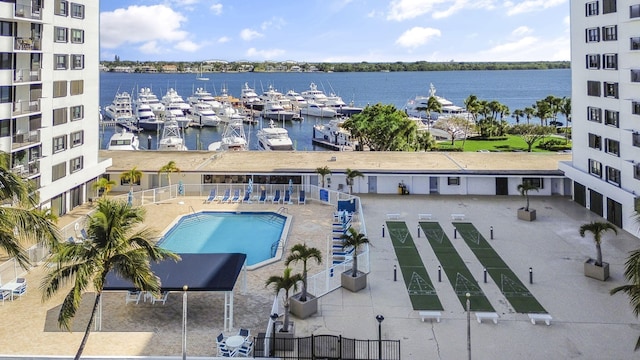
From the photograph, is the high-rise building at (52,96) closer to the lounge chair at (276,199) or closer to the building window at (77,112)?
the building window at (77,112)

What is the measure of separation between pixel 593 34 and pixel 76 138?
3476 centimetres

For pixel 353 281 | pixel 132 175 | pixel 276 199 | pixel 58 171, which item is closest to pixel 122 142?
pixel 132 175

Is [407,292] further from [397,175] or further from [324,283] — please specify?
[397,175]

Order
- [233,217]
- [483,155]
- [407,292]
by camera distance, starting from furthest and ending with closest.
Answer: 1. [483,155]
2. [233,217]
3. [407,292]

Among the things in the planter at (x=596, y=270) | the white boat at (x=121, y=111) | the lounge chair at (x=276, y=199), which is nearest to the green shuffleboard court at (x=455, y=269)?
the planter at (x=596, y=270)

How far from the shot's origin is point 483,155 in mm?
42500

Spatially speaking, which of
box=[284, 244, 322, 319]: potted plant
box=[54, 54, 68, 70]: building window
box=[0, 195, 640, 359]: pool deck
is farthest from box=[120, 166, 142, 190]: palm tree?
box=[284, 244, 322, 319]: potted plant

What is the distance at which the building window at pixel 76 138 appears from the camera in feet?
105

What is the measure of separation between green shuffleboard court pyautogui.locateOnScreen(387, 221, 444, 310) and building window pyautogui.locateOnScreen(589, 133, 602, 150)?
13.6 metres

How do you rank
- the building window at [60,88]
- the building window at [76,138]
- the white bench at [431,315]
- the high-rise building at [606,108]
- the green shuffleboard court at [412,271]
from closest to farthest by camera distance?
the white bench at [431,315] → the green shuffleboard court at [412,271] → the high-rise building at [606,108] → the building window at [60,88] → the building window at [76,138]

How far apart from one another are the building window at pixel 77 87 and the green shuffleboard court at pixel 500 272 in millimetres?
26385

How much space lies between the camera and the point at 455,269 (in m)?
21.9

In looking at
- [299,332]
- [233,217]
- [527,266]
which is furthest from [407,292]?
[233,217]

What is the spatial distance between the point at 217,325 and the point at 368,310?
553 cm
